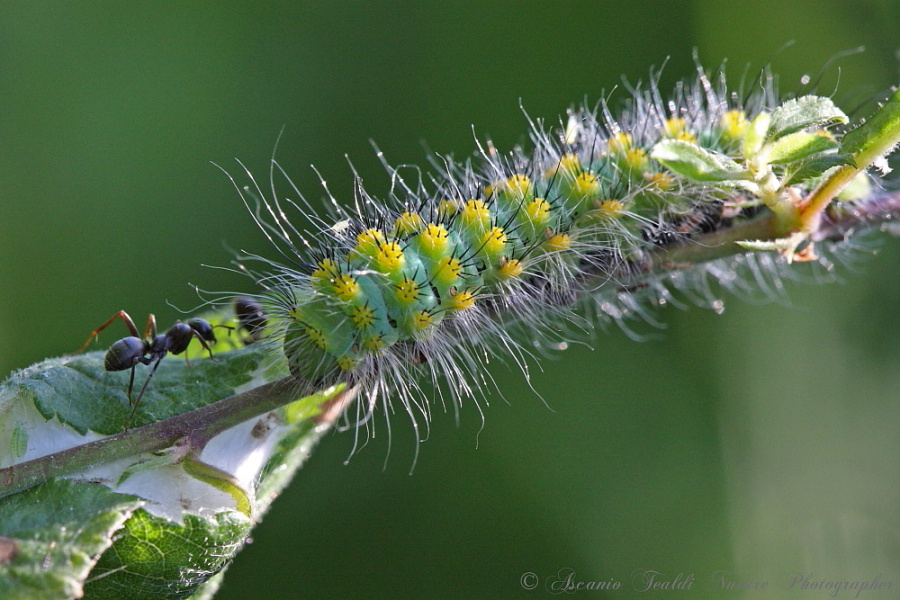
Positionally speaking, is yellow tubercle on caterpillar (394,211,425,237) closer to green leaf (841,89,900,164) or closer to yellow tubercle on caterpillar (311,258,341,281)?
yellow tubercle on caterpillar (311,258,341,281)

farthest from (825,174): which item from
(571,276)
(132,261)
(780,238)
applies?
(132,261)

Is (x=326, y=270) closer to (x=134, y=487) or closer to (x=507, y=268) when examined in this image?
(x=507, y=268)

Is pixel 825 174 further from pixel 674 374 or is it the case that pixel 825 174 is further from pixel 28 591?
pixel 674 374

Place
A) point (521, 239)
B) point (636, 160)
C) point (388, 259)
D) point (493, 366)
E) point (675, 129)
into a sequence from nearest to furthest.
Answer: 1. point (388, 259)
2. point (521, 239)
3. point (636, 160)
4. point (675, 129)
5. point (493, 366)

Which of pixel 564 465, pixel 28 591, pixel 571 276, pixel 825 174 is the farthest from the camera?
pixel 564 465

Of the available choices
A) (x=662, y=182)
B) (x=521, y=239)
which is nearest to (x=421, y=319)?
(x=521, y=239)

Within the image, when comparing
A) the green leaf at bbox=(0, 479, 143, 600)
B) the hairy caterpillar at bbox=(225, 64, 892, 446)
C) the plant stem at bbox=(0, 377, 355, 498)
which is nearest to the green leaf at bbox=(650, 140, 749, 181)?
the hairy caterpillar at bbox=(225, 64, 892, 446)
